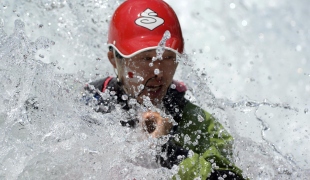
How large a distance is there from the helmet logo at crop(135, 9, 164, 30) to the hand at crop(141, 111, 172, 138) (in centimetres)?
33

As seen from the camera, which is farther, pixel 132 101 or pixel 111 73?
pixel 111 73

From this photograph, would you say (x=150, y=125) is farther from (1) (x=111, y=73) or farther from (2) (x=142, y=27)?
(1) (x=111, y=73)

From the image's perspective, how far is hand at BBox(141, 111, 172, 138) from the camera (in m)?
1.64

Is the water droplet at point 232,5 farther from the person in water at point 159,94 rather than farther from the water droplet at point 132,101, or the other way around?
the water droplet at point 132,101

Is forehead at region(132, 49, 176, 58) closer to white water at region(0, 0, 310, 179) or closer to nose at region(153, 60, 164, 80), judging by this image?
nose at region(153, 60, 164, 80)

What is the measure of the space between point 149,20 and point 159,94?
0.28m

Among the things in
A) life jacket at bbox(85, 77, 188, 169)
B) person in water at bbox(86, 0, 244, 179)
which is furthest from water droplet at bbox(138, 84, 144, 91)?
life jacket at bbox(85, 77, 188, 169)

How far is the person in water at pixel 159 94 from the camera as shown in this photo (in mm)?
1613

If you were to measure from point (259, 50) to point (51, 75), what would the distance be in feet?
5.11

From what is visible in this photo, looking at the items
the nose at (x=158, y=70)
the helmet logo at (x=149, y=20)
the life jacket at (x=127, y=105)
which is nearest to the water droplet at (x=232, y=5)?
the life jacket at (x=127, y=105)

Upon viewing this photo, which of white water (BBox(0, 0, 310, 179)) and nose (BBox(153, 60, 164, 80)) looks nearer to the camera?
white water (BBox(0, 0, 310, 179))

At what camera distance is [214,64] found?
2848 mm

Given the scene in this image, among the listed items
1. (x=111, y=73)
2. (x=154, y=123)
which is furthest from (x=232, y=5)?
(x=154, y=123)

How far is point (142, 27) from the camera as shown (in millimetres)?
1755
